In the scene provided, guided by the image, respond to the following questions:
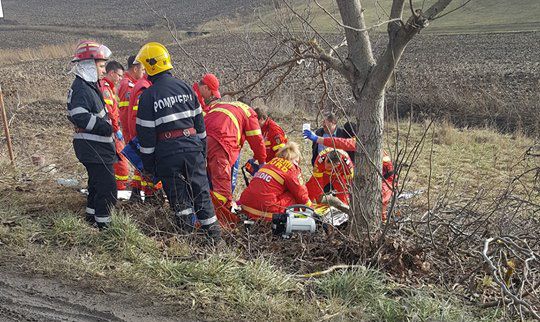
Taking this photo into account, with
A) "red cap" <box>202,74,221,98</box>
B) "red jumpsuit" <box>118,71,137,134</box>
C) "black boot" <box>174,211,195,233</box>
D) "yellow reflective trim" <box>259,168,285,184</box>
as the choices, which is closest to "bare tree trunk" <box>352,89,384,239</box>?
"yellow reflective trim" <box>259,168,285,184</box>

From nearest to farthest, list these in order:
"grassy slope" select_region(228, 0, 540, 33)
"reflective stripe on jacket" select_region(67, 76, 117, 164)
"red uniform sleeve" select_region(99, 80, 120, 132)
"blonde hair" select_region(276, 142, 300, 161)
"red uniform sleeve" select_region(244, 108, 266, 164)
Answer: "reflective stripe on jacket" select_region(67, 76, 117, 164), "blonde hair" select_region(276, 142, 300, 161), "red uniform sleeve" select_region(244, 108, 266, 164), "red uniform sleeve" select_region(99, 80, 120, 132), "grassy slope" select_region(228, 0, 540, 33)

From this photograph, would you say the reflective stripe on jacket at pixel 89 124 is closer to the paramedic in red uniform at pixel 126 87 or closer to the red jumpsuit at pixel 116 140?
the paramedic in red uniform at pixel 126 87

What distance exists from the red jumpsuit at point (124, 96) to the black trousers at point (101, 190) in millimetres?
1738

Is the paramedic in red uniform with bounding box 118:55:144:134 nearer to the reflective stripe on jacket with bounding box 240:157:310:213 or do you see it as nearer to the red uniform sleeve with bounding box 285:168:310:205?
the reflective stripe on jacket with bounding box 240:157:310:213

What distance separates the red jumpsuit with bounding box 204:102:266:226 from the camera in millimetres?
6216

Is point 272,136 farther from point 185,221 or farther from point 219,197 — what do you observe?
point 185,221

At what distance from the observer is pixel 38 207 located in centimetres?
556

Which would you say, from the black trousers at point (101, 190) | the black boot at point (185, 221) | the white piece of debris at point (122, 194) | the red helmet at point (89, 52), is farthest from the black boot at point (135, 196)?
the red helmet at point (89, 52)

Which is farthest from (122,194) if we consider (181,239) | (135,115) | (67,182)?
(181,239)

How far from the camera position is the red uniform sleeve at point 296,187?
5781 millimetres

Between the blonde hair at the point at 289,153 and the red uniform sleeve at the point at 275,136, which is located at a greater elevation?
the blonde hair at the point at 289,153

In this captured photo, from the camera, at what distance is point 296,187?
19.0ft

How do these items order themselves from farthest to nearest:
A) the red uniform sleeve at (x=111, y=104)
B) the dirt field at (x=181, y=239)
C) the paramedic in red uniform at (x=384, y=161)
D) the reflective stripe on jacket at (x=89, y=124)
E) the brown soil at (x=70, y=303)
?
the red uniform sleeve at (x=111, y=104), the paramedic in red uniform at (x=384, y=161), the reflective stripe on jacket at (x=89, y=124), the dirt field at (x=181, y=239), the brown soil at (x=70, y=303)

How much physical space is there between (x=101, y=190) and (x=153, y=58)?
4.58ft
